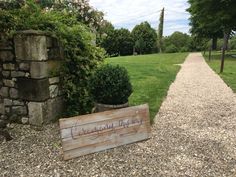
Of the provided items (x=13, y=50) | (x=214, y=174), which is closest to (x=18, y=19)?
(x=13, y=50)

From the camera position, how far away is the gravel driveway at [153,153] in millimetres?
3594

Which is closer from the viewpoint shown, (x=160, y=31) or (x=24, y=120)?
(x=24, y=120)

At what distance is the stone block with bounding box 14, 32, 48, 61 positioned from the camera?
4.77m

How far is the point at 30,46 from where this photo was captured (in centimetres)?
479

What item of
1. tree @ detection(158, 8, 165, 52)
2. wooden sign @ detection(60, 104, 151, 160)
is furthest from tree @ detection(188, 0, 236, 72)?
wooden sign @ detection(60, 104, 151, 160)

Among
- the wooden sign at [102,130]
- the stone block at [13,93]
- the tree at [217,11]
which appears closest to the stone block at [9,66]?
the stone block at [13,93]

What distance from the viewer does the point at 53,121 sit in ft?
17.3

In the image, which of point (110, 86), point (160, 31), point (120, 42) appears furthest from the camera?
point (160, 31)

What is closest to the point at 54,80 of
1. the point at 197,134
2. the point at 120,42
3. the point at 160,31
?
the point at 197,134

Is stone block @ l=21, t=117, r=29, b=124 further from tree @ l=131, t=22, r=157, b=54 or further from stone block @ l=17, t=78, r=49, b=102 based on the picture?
tree @ l=131, t=22, r=157, b=54

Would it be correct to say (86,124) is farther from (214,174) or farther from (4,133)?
(214,174)

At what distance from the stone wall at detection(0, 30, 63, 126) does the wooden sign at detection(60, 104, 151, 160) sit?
126cm

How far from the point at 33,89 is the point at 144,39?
127 feet

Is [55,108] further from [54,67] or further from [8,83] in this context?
[8,83]
